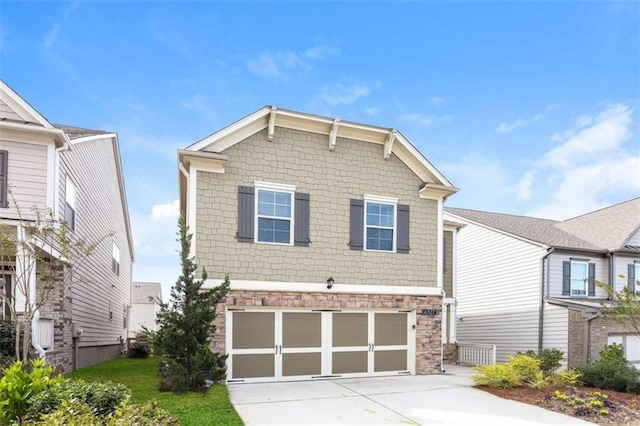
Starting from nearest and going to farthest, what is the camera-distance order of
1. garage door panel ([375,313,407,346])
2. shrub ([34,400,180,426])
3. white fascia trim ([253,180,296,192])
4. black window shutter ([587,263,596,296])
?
shrub ([34,400,180,426]) → white fascia trim ([253,180,296,192]) → garage door panel ([375,313,407,346]) → black window shutter ([587,263,596,296])

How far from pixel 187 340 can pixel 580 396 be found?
8510 mm

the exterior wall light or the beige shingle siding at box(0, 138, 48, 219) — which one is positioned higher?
the beige shingle siding at box(0, 138, 48, 219)

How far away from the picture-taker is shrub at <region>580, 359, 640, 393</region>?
34.7ft

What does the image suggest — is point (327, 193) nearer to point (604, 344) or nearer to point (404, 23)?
point (404, 23)

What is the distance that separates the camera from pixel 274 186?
11531 millimetres

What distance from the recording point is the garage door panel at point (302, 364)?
11.4 metres

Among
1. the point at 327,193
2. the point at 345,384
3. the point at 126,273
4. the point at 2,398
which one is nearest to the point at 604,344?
the point at 345,384

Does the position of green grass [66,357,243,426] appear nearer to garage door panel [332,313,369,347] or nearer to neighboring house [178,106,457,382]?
neighboring house [178,106,457,382]

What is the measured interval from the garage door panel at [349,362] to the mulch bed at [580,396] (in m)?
3.05

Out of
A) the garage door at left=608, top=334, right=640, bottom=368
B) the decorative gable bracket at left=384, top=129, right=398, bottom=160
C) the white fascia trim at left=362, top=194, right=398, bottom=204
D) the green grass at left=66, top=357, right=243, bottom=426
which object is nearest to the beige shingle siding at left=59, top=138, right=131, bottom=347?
the green grass at left=66, top=357, right=243, bottom=426

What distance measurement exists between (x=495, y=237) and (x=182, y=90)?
14.7m

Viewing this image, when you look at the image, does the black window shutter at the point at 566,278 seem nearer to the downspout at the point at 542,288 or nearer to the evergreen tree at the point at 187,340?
the downspout at the point at 542,288

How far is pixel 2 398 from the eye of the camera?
5.65 meters

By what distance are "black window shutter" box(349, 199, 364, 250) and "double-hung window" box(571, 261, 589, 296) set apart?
430 inches
